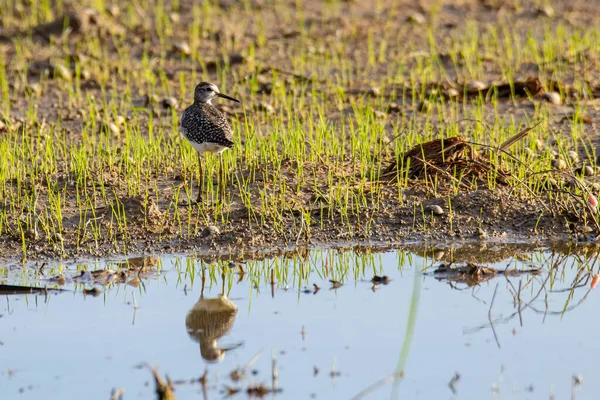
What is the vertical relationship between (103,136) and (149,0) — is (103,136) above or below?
below

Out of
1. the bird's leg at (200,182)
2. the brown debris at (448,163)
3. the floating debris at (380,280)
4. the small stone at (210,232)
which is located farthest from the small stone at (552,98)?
the floating debris at (380,280)

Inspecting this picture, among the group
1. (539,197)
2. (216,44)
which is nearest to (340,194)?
(539,197)

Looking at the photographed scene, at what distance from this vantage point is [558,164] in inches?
317

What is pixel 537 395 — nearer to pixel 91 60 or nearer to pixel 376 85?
pixel 376 85

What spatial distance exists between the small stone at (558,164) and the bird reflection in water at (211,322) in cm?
320

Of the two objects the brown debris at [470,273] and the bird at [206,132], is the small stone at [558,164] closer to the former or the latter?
the brown debris at [470,273]

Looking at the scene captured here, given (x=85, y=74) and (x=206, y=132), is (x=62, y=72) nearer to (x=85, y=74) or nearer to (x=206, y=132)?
(x=85, y=74)

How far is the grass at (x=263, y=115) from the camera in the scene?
24.0 ft

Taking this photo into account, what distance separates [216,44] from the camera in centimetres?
1250

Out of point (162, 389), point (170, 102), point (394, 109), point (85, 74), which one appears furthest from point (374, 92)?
point (162, 389)

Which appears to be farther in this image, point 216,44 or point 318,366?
point 216,44

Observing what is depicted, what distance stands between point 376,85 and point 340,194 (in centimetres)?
367

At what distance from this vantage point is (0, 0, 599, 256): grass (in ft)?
24.0

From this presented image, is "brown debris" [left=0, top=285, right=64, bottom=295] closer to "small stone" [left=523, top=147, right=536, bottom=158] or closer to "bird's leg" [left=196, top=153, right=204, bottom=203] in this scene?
"bird's leg" [left=196, top=153, right=204, bottom=203]
